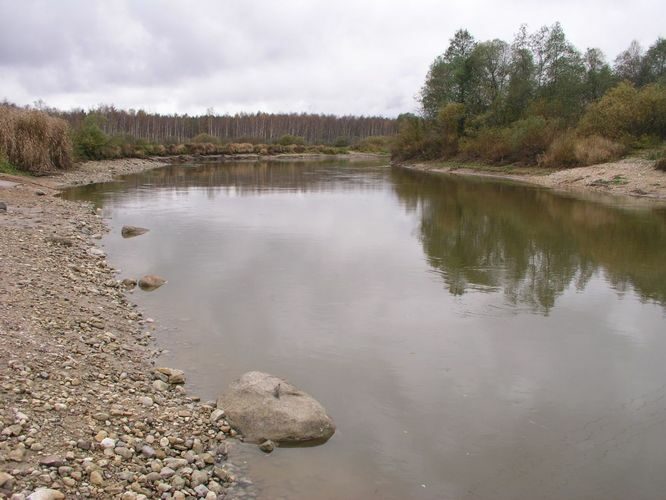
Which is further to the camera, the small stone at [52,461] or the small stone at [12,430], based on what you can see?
the small stone at [12,430]

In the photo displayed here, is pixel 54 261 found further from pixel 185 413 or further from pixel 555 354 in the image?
pixel 555 354

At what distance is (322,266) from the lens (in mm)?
13344

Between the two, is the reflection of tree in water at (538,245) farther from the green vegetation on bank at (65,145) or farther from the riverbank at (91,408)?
the green vegetation on bank at (65,145)

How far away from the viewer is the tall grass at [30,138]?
98.5ft

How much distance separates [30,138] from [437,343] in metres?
30.2

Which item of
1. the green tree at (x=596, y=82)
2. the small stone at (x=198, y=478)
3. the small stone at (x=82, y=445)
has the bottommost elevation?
the small stone at (x=198, y=478)

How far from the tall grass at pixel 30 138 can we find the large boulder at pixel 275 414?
2826 centimetres

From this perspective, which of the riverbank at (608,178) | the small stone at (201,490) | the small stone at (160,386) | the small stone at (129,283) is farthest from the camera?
the riverbank at (608,178)

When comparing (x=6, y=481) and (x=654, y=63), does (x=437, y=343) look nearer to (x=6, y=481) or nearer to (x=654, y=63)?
(x=6, y=481)

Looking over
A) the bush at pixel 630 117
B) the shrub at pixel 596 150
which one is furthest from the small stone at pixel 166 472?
the bush at pixel 630 117

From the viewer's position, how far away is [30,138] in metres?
31.2

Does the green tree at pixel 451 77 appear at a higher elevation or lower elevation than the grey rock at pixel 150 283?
higher

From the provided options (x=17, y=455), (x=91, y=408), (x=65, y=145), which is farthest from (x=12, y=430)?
(x=65, y=145)

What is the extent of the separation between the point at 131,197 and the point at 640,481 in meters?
26.8
